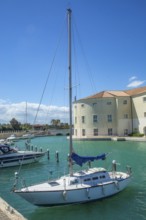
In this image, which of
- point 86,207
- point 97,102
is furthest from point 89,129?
point 86,207

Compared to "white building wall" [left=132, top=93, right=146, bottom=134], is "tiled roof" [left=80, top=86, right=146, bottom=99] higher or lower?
higher

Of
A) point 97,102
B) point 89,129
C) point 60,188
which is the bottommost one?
point 60,188

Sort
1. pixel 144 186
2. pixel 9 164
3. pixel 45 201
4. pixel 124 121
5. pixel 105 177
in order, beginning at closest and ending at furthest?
pixel 45 201
pixel 105 177
pixel 144 186
pixel 9 164
pixel 124 121

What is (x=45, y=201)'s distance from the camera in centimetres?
1669

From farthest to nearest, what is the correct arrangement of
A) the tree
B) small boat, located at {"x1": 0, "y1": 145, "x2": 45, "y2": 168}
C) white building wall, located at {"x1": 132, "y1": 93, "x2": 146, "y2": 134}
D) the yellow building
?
1. the tree
2. the yellow building
3. white building wall, located at {"x1": 132, "y1": 93, "x2": 146, "y2": 134}
4. small boat, located at {"x1": 0, "y1": 145, "x2": 45, "y2": 168}

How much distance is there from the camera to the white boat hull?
54.3 ft

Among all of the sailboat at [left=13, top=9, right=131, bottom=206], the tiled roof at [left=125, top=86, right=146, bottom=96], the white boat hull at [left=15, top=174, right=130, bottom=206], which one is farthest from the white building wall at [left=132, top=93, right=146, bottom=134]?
the white boat hull at [left=15, top=174, right=130, bottom=206]

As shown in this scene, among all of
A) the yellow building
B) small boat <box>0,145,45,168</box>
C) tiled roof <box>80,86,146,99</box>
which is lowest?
small boat <box>0,145,45,168</box>

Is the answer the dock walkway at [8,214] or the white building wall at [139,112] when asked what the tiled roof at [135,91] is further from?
the dock walkway at [8,214]

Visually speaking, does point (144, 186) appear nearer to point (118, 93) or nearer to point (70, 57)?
point (70, 57)

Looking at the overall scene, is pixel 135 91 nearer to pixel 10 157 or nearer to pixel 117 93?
pixel 117 93

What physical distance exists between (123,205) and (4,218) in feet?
25.9

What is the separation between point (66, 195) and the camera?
55.1 ft

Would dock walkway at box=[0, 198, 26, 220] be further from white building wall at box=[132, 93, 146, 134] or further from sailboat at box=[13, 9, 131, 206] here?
A: white building wall at box=[132, 93, 146, 134]
